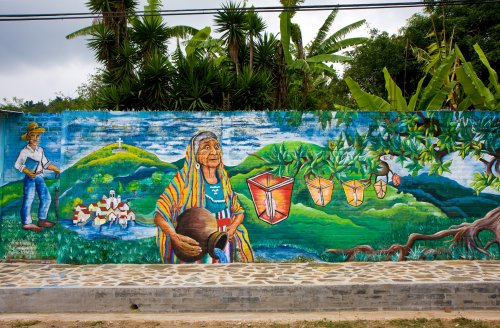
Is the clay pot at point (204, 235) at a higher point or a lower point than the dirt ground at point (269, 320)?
higher

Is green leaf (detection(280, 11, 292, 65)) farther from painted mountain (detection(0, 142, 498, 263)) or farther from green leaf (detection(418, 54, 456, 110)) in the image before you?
painted mountain (detection(0, 142, 498, 263))

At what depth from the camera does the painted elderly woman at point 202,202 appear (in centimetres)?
945

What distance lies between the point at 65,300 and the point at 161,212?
256 centimetres

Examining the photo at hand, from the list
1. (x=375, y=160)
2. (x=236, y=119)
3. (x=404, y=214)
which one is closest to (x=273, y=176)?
(x=236, y=119)

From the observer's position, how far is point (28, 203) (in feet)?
32.1

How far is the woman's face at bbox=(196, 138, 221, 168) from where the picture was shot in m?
9.56

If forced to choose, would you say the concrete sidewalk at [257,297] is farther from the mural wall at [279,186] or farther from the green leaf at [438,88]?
the green leaf at [438,88]

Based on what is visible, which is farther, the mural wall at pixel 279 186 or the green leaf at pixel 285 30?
the green leaf at pixel 285 30

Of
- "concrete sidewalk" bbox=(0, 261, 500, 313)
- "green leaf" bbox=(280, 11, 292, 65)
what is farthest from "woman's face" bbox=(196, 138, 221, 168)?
"green leaf" bbox=(280, 11, 292, 65)

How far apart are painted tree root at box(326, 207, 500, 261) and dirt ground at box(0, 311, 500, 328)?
2196mm

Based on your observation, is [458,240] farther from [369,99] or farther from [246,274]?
[246,274]

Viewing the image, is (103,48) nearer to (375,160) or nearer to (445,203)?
(375,160)

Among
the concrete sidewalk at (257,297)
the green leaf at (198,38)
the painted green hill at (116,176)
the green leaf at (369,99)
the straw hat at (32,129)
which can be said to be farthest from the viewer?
the green leaf at (198,38)

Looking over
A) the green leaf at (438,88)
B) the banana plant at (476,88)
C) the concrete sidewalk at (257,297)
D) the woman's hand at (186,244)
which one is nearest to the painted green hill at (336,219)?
the woman's hand at (186,244)
